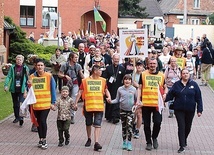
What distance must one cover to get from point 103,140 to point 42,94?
1760 millimetres

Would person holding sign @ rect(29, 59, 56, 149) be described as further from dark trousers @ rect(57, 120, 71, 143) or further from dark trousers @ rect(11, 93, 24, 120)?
dark trousers @ rect(11, 93, 24, 120)

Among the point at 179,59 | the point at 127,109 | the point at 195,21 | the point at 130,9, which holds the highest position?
the point at 130,9

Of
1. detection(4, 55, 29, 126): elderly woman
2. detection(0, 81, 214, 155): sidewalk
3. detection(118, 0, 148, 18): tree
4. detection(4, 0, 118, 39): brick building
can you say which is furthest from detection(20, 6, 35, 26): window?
detection(4, 55, 29, 126): elderly woman

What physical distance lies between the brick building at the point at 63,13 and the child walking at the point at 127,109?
134ft

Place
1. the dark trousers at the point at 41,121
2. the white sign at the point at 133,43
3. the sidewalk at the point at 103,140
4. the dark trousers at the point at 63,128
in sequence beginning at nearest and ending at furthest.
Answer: the sidewalk at the point at 103,140 < the dark trousers at the point at 41,121 < the dark trousers at the point at 63,128 < the white sign at the point at 133,43

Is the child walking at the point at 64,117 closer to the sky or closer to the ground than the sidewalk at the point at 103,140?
closer to the sky

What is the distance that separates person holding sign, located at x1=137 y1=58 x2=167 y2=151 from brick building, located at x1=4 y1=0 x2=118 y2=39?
4117cm

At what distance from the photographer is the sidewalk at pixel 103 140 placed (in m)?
11.3

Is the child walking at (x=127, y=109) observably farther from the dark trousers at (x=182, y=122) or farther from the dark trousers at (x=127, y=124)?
the dark trousers at (x=182, y=122)

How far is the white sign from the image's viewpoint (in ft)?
44.3

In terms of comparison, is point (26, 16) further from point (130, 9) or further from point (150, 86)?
point (150, 86)

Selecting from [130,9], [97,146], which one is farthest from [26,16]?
[97,146]

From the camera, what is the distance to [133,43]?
13.5 metres

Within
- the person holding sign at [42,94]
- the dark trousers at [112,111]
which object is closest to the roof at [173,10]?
the dark trousers at [112,111]
